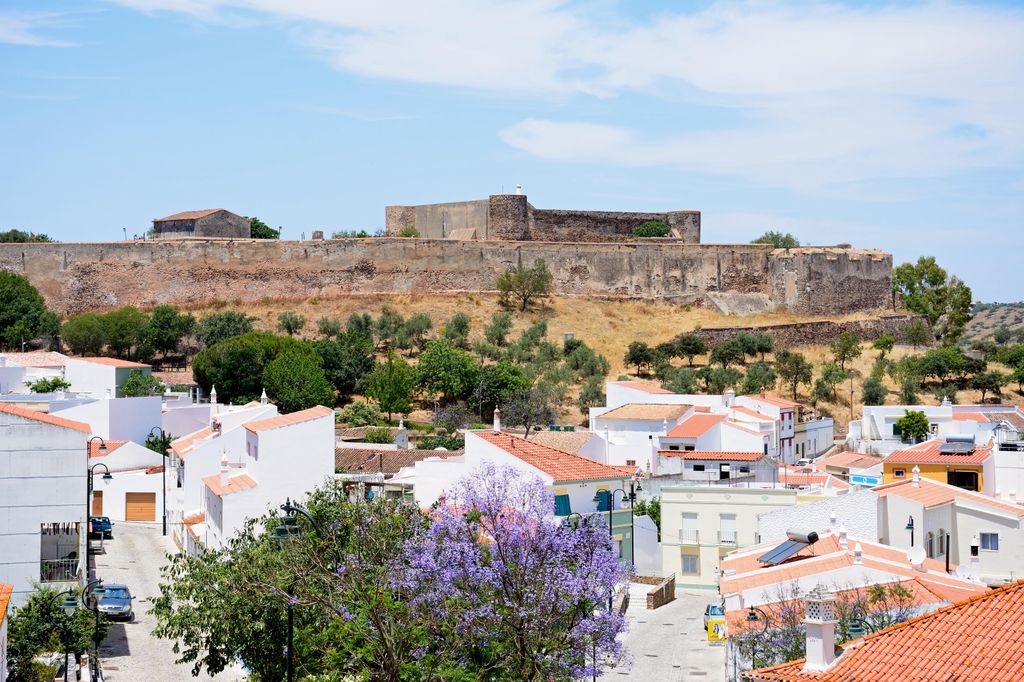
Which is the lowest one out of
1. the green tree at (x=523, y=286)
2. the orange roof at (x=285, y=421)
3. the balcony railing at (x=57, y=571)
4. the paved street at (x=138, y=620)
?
the paved street at (x=138, y=620)

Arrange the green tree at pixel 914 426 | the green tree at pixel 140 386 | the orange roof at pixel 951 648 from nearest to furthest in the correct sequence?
the orange roof at pixel 951 648 → the green tree at pixel 914 426 → the green tree at pixel 140 386

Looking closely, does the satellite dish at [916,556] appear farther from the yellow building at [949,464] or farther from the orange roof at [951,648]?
the yellow building at [949,464]

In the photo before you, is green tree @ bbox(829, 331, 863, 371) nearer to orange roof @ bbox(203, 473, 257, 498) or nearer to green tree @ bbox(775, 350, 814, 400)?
green tree @ bbox(775, 350, 814, 400)

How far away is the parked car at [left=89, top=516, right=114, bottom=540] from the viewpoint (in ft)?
102

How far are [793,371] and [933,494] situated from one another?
1259 inches

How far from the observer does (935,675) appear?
11.0 metres

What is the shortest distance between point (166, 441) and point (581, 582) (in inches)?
1028

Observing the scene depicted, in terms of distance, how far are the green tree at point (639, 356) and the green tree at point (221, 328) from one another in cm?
1520

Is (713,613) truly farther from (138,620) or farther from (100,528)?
(100,528)

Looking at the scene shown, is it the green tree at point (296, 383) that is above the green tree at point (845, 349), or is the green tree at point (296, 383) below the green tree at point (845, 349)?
below

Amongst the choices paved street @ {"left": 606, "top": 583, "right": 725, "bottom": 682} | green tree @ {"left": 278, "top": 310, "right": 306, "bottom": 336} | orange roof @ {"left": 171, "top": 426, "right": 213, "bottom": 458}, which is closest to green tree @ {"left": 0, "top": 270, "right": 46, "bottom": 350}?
green tree @ {"left": 278, "top": 310, "right": 306, "bottom": 336}

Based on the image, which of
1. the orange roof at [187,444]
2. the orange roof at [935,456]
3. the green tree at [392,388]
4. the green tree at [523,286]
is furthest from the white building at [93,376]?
the orange roof at [935,456]

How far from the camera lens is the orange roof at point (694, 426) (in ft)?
130

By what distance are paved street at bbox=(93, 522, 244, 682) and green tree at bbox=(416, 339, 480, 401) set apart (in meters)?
19.4
